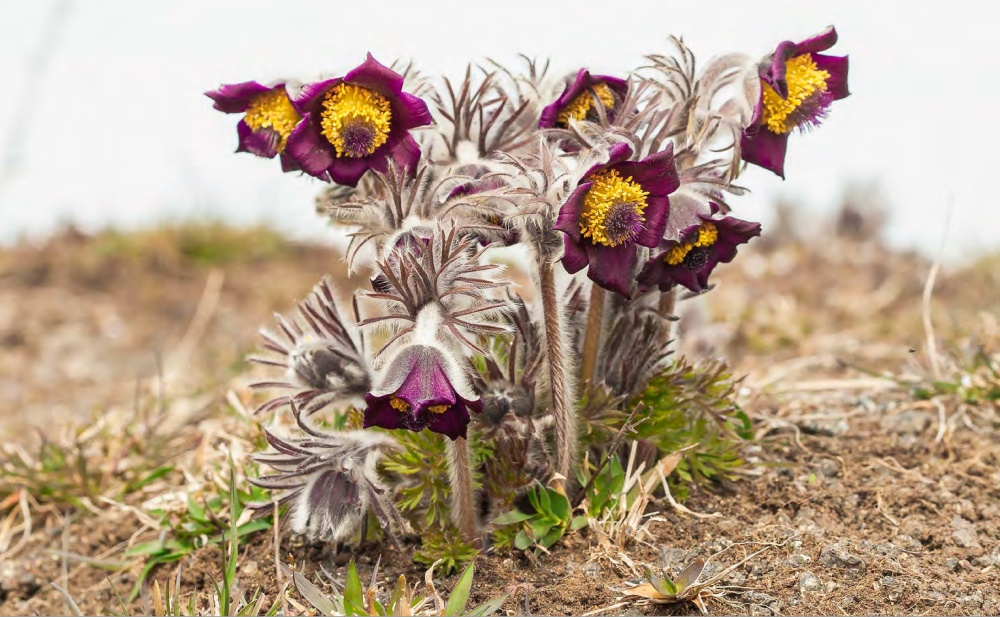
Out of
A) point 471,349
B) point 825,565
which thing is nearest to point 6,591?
point 471,349

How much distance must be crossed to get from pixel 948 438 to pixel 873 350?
1.83 metres

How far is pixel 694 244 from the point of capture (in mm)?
2740

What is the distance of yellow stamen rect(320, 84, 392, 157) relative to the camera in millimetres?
2629

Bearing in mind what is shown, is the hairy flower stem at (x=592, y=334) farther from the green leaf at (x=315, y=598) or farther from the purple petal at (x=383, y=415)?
the green leaf at (x=315, y=598)

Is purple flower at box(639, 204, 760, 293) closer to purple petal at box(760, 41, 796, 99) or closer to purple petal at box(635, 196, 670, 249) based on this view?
purple petal at box(635, 196, 670, 249)

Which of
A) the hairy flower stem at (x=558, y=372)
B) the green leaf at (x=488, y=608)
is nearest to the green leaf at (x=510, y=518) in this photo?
the hairy flower stem at (x=558, y=372)

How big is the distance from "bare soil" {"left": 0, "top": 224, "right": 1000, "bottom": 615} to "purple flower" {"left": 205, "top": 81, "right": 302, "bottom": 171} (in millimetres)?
1159

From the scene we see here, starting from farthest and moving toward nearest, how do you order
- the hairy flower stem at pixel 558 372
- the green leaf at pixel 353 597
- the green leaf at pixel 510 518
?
the green leaf at pixel 510 518, the hairy flower stem at pixel 558 372, the green leaf at pixel 353 597

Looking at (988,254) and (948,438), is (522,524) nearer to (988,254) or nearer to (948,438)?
(948,438)

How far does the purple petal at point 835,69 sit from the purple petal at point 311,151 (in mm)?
1333

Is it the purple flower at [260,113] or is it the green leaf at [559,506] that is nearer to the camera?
the purple flower at [260,113]

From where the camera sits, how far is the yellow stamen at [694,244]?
8.96ft

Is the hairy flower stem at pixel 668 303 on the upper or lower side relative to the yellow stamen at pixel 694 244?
lower

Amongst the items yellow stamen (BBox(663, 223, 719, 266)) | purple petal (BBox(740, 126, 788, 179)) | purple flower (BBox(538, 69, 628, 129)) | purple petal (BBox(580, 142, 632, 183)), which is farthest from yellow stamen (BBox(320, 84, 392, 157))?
purple petal (BBox(740, 126, 788, 179))
